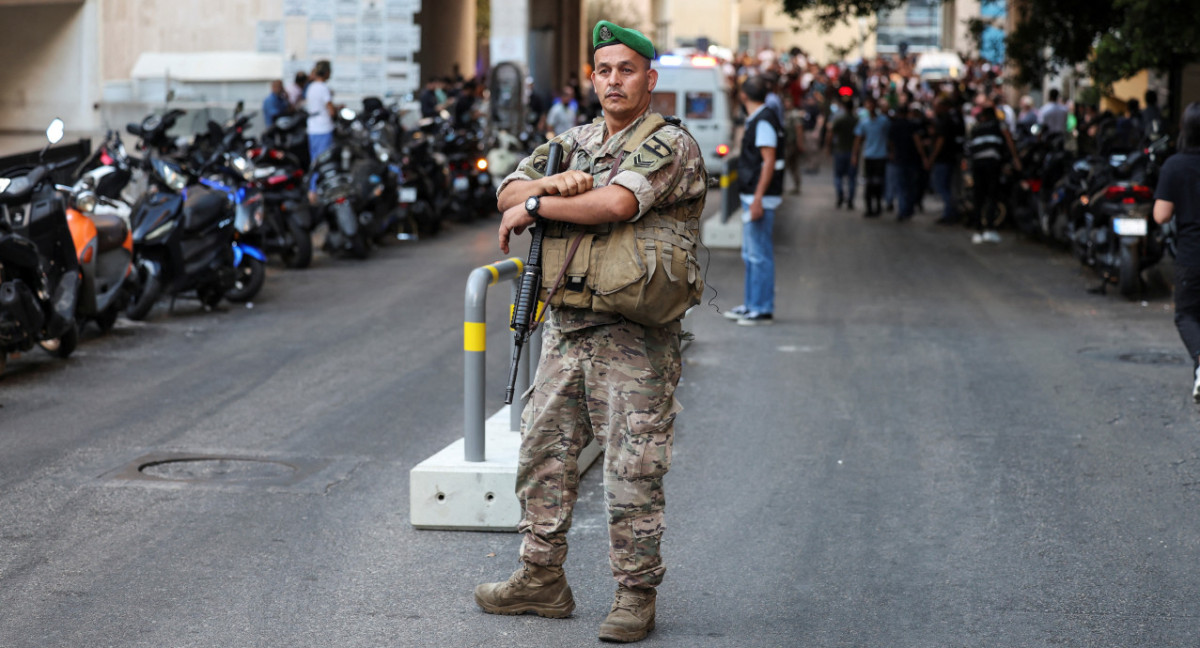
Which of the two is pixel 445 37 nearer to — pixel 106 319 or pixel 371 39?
pixel 371 39

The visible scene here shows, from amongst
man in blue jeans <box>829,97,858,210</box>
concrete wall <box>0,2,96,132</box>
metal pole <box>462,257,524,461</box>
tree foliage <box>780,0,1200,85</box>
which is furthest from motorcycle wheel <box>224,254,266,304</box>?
concrete wall <box>0,2,96,132</box>

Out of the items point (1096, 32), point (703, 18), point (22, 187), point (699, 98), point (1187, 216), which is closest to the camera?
point (1187, 216)

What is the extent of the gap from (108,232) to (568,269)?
6828mm

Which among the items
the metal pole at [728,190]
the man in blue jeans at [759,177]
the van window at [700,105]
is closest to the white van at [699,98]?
the van window at [700,105]

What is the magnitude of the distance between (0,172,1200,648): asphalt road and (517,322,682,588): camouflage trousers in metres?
0.34

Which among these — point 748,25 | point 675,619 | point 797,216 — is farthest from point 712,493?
point 748,25

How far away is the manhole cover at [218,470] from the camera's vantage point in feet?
21.8

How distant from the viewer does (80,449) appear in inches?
283

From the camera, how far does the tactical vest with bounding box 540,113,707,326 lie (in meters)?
4.34

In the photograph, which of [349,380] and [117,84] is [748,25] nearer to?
[117,84]

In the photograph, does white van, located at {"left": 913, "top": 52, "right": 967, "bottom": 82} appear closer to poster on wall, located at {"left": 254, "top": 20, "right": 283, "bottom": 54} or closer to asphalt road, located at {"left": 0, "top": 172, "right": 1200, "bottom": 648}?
poster on wall, located at {"left": 254, "top": 20, "right": 283, "bottom": 54}

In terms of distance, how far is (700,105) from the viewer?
103ft

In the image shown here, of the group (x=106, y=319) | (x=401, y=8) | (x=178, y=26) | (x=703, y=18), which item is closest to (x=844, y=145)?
(x=401, y=8)

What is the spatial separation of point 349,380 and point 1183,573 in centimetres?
526
